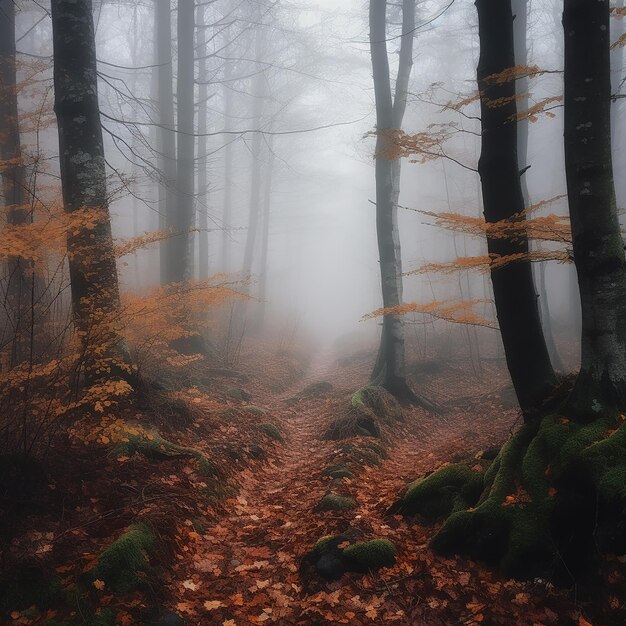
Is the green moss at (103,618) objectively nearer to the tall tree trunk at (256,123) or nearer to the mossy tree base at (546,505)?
the mossy tree base at (546,505)

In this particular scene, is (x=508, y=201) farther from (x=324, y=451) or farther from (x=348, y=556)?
(x=324, y=451)

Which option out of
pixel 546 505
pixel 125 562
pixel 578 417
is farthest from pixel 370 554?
pixel 578 417

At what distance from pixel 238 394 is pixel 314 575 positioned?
19.8 feet

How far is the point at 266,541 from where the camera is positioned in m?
4.35

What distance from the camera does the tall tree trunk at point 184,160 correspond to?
11672 millimetres

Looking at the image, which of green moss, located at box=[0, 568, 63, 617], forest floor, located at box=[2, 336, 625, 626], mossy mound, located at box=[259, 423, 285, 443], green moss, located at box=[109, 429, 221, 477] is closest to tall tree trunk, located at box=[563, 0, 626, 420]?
forest floor, located at box=[2, 336, 625, 626]

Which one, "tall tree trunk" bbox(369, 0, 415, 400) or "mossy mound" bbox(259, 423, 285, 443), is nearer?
"mossy mound" bbox(259, 423, 285, 443)

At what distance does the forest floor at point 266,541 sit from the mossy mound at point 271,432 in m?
0.19

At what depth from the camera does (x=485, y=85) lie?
4719mm

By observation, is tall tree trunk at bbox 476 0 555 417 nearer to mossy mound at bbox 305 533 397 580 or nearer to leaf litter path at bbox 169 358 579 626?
leaf litter path at bbox 169 358 579 626

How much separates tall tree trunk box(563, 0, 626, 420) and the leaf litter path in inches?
73.7

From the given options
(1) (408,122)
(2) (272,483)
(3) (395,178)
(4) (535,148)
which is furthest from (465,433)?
(4) (535,148)

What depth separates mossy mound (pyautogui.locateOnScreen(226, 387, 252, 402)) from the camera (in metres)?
9.36

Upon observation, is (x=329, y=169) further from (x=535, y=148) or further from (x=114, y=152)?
(x=535, y=148)
